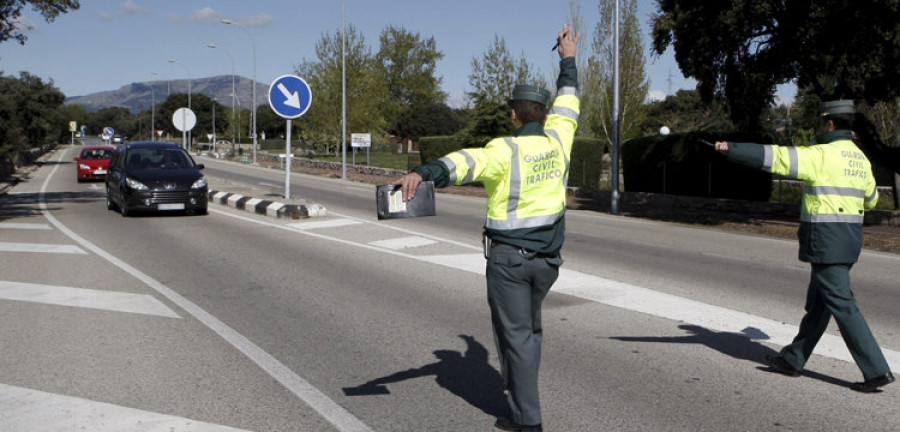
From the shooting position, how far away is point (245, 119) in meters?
88.3

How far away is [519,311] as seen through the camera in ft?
12.9

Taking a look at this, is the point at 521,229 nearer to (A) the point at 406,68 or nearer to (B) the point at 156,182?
(B) the point at 156,182

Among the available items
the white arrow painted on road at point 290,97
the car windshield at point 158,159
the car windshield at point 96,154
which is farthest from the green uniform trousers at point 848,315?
the car windshield at point 96,154

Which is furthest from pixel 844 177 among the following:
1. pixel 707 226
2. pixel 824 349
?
pixel 707 226

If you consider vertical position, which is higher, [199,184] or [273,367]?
[199,184]

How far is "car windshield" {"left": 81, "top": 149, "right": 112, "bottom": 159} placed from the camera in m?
31.6

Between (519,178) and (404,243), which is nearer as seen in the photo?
(519,178)

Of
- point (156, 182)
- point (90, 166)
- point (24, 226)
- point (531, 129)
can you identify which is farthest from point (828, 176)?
point (90, 166)

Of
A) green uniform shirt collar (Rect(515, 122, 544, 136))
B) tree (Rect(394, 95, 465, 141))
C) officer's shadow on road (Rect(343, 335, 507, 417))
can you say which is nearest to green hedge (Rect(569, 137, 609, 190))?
officer's shadow on road (Rect(343, 335, 507, 417))

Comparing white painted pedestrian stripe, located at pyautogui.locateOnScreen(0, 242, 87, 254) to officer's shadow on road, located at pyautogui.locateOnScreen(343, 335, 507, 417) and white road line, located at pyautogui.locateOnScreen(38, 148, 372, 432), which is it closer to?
white road line, located at pyautogui.locateOnScreen(38, 148, 372, 432)

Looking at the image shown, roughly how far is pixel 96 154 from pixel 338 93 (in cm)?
2007

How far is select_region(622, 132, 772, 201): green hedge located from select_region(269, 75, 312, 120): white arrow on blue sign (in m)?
9.74

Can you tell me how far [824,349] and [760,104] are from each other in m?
13.3

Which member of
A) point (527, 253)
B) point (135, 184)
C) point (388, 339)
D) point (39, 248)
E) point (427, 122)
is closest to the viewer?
point (527, 253)
